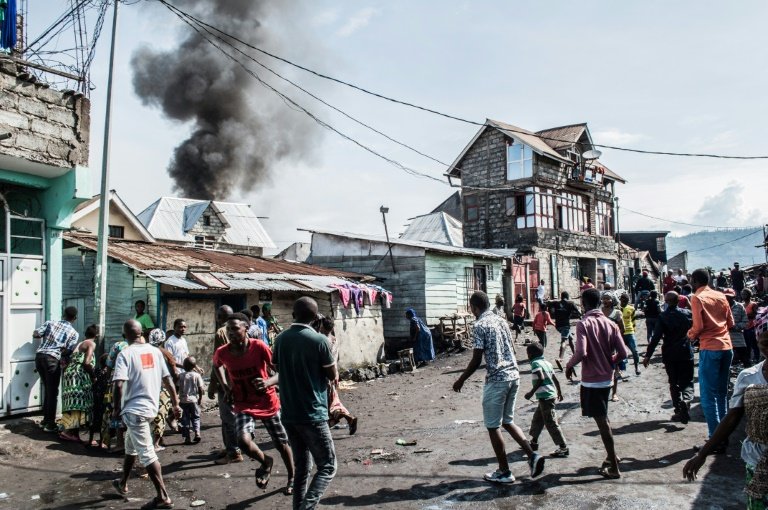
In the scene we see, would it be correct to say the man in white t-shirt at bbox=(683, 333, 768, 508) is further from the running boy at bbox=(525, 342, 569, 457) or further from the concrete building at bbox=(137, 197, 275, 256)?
the concrete building at bbox=(137, 197, 275, 256)

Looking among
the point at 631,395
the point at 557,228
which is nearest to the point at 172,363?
the point at 631,395

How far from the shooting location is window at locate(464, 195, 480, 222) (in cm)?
2981

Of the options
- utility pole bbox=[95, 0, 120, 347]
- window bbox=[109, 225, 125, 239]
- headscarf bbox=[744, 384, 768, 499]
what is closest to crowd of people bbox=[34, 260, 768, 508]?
headscarf bbox=[744, 384, 768, 499]

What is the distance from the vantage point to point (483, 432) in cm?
752

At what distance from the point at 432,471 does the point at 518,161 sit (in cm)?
2398

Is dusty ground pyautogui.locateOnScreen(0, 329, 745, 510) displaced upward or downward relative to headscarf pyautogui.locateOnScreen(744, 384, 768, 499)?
downward

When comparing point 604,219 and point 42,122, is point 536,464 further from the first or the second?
point 604,219

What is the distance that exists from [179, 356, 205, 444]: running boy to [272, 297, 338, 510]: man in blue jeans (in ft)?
12.4

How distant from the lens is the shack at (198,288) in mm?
11602

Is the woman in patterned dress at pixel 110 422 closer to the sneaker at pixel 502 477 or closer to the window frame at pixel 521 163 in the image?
the sneaker at pixel 502 477

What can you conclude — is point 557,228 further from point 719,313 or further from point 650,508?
point 650,508

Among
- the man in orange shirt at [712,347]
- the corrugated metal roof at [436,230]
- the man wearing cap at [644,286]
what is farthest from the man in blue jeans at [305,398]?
the corrugated metal roof at [436,230]

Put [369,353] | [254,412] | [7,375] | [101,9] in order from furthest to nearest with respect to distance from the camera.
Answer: [369,353], [101,9], [7,375], [254,412]

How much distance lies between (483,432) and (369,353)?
935 cm
